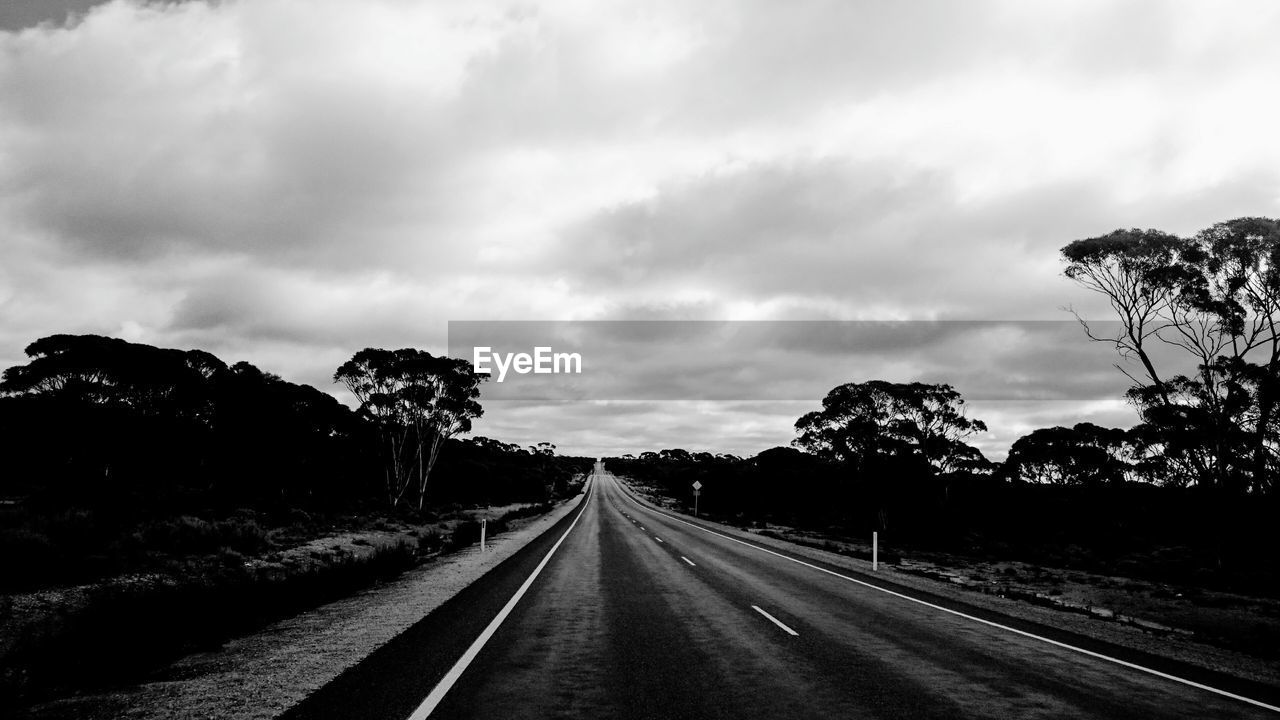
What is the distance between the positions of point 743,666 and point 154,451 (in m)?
47.3

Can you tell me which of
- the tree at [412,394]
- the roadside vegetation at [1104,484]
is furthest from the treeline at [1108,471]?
the tree at [412,394]

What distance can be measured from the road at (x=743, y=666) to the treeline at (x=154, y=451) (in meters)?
12.8

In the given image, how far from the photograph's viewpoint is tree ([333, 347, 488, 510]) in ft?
147

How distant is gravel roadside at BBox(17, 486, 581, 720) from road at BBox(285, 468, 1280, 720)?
0.36 m

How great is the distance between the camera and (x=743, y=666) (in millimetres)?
7238

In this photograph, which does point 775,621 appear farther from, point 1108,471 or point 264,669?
point 1108,471

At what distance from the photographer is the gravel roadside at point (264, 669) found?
5457 millimetres

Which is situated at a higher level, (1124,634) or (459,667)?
(459,667)

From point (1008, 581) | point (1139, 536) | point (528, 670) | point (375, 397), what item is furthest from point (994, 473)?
point (528, 670)

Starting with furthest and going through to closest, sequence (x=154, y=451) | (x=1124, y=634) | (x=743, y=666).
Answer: (x=154, y=451), (x=1124, y=634), (x=743, y=666)

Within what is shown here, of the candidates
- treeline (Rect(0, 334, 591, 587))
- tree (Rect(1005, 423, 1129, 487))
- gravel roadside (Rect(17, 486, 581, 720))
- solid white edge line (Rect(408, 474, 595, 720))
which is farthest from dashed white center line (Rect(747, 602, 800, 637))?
tree (Rect(1005, 423, 1129, 487))

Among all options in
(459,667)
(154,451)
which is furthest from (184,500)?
(459,667)

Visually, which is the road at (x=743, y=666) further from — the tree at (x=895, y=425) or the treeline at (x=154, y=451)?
the tree at (x=895, y=425)

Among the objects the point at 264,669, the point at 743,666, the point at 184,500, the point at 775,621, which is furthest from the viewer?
the point at 184,500
